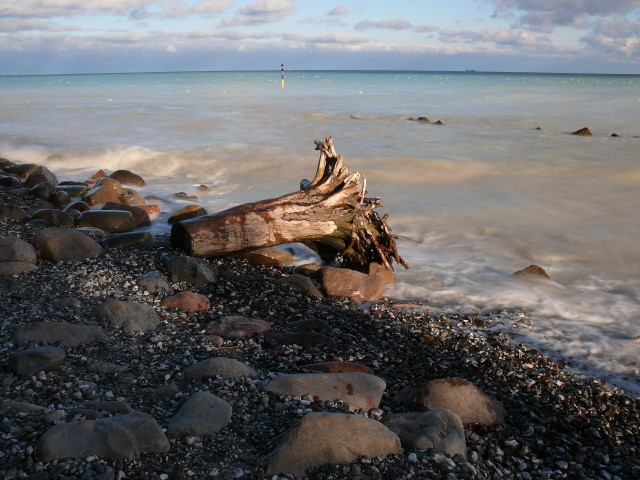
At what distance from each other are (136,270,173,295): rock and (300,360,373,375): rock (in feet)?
5.27

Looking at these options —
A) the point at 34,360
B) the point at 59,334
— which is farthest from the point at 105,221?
the point at 34,360

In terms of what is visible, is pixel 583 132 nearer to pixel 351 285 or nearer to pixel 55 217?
pixel 351 285

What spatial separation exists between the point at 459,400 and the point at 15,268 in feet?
11.1

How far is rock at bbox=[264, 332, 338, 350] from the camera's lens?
3.78 m

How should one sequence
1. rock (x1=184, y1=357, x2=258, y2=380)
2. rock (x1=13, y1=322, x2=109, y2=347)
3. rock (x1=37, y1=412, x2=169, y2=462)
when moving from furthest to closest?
rock (x1=13, y1=322, x2=109, y2=347) < rock (x1=184, y1=357, x2=258, y2=380) < rock (x1=37, y1=412, x2=169, y2=462)

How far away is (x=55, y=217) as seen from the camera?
21.4 ft

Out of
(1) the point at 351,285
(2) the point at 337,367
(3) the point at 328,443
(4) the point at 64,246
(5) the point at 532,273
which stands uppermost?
(4) the point at 64,246

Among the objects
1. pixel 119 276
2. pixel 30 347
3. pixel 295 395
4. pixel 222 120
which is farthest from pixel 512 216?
pixel 222 120

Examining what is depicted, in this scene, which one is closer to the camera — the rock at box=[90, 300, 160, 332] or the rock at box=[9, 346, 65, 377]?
the rock at box=[9, 346, 65, 377]

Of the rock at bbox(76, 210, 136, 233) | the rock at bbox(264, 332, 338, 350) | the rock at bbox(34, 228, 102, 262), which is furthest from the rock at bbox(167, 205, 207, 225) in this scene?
the rock at bbox(264, 332, 338, 350)

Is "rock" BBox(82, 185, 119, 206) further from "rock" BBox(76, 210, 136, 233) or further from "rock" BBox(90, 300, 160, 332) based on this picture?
"rock" BBox(90, 300, 160, 332)

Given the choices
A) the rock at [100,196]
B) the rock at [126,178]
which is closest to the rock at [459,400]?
the rock at [100,196]

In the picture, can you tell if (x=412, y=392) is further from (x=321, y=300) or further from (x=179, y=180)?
(x=179, y=180)

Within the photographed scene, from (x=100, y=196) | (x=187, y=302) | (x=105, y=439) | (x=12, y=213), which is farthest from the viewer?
(x=100, y=196)
